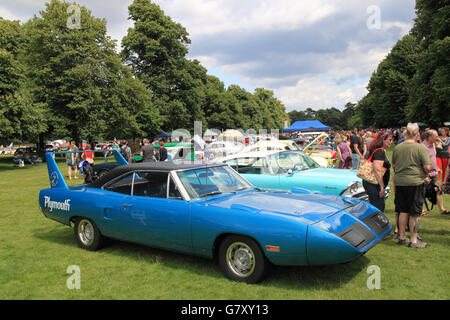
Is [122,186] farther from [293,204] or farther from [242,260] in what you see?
[293,204]

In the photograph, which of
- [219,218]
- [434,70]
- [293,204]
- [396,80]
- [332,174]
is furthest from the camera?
[396,80]

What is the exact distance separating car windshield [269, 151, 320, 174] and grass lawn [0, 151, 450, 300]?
2.85 m

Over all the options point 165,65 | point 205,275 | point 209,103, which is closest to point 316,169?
point 205,275

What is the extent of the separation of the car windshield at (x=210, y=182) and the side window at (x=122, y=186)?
0.95 metres

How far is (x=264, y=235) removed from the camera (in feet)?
13.1

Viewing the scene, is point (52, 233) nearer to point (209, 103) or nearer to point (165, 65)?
point (165, 65)

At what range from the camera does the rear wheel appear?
573 centimetres

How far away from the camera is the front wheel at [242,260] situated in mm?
4133

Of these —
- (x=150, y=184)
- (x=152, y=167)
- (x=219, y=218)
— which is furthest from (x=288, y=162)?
(x=219, y=218)

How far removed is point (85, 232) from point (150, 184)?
1.70 meters

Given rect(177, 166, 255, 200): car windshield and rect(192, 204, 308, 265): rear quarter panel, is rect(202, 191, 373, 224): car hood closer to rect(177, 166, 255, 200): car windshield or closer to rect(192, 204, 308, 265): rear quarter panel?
rect(192, 204, 308, 265): rear quarter panel

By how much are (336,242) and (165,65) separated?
128ft

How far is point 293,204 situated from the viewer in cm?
461
